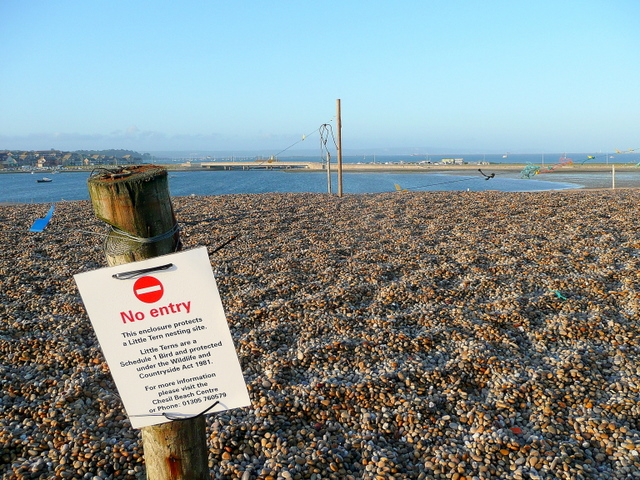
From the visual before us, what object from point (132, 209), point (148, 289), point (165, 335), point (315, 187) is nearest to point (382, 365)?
point (165, 335)

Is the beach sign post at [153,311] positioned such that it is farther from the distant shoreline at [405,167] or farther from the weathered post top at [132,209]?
the distant shoreline at [405,167]

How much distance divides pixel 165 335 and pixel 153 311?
0.12 m

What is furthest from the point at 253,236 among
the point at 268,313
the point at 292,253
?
the point at 268,313

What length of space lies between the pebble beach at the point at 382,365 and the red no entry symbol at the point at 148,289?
0.38m

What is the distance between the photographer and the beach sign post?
1.80 meters

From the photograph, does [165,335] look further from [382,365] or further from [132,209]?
[382,365]

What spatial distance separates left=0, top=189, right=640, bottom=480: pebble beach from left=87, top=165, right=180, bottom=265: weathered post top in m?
0.18

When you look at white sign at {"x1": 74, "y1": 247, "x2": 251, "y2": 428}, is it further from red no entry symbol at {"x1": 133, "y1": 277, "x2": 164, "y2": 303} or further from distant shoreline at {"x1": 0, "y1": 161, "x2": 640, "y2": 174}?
distant shoreline at {"x1": 0, "y1": 161, "x2": 640, "y2": 174}

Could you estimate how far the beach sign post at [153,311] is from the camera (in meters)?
1.80

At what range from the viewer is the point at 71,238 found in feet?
40.1

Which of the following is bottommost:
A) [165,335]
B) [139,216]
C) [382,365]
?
[382,365]

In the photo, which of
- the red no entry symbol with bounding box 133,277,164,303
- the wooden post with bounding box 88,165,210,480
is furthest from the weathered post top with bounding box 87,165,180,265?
the red no entry symbol with bounding box 133,277,164,303

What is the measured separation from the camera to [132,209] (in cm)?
185

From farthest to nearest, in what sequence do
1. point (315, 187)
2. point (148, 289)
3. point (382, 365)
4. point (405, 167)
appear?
point (405, 167)
point (315, 187)
point (382, 365)
point (148, 289)
